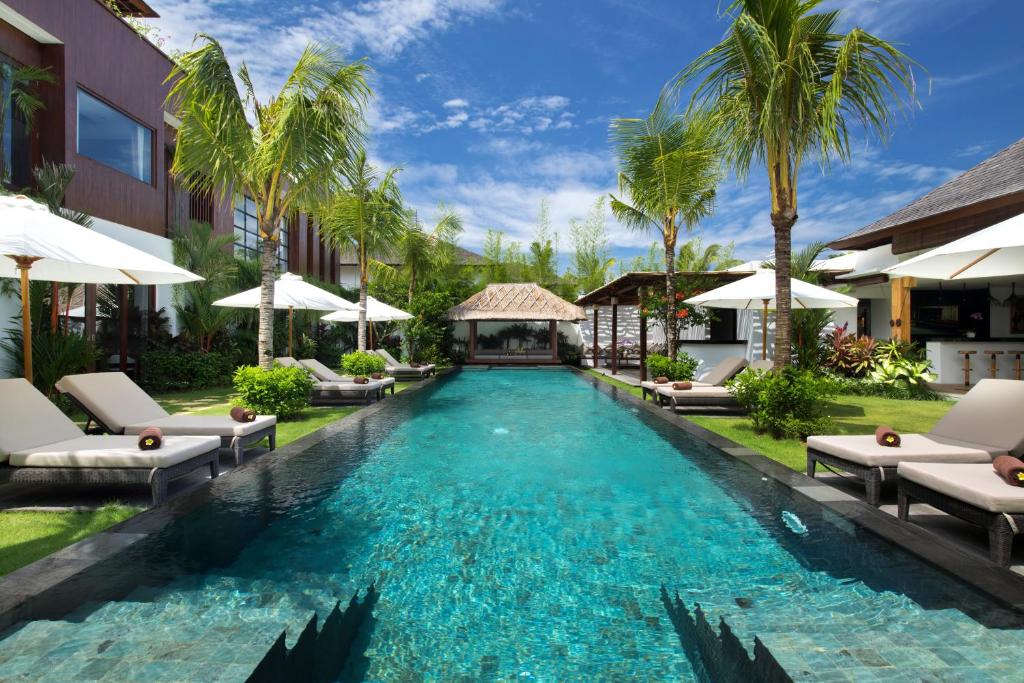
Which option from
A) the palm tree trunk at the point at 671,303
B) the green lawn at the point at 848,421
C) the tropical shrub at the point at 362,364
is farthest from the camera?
the tropical shrub at the point at 362,364

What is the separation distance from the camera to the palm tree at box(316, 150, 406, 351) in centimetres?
1451

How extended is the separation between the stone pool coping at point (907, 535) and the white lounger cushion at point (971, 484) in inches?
12.7

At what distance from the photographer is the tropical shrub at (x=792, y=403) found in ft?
24.0

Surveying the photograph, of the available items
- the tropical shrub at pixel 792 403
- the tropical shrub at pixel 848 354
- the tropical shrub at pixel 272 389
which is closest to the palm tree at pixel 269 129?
the tropical shrub at pixel 272 389

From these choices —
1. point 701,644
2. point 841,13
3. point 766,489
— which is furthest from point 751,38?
point 701,644

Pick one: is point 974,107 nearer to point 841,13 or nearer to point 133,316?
point 841,13

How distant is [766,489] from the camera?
5125 millimetres

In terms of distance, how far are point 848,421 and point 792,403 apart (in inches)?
94.7

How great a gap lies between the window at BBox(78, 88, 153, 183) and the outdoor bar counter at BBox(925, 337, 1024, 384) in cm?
1988

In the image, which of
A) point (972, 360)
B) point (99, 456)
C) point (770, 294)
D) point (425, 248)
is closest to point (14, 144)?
point (99, 456)

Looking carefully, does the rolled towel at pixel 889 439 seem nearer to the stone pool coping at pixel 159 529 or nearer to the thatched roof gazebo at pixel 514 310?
the stone pool coping at pixel 159 529

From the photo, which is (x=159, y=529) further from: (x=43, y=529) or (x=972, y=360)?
(x=972, y=360)

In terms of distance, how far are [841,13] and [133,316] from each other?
48.3 ft

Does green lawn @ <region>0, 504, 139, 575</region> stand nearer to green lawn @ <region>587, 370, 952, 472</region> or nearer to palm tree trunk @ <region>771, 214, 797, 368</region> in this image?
green lawn @ <region>587, 370, 952, 472</region>
